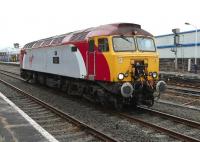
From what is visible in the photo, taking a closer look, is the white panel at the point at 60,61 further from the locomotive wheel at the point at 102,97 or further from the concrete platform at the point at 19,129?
the concrete platform at the point at 19,129

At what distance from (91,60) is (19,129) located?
4830mm

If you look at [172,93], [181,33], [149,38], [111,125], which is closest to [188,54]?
[181,33]

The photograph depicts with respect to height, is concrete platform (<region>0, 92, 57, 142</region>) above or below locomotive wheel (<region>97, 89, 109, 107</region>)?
below

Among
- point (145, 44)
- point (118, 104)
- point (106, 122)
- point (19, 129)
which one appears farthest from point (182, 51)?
point (19, 129)

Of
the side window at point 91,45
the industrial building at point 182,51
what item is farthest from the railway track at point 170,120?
the industrial building at point 182,51

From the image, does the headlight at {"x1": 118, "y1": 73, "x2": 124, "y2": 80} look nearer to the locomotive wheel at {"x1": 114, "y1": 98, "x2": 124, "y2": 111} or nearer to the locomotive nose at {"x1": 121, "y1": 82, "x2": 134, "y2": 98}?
the locomotive nose at {"x1": 121, "y1": 82, "x2": 134, "y2": 98}

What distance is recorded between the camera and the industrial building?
36125 millimetres

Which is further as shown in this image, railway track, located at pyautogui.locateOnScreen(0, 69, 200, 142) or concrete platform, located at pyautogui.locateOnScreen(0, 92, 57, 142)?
railway track, located at pyautogui.locateOnScreen(0, 69, 200, 142)

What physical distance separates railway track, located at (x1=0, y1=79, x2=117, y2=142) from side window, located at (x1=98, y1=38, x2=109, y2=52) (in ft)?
8.88

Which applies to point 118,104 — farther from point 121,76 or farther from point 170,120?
point 170,120

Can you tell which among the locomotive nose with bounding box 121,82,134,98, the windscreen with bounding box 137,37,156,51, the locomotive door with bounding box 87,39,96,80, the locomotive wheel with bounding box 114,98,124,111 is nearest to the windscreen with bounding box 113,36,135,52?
the windscreen with bounding box 137,37,156,51

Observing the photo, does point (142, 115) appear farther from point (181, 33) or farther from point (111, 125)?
point (181, 33)

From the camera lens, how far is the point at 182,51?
38.8 meters

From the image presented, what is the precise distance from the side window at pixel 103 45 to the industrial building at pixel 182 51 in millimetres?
21369
